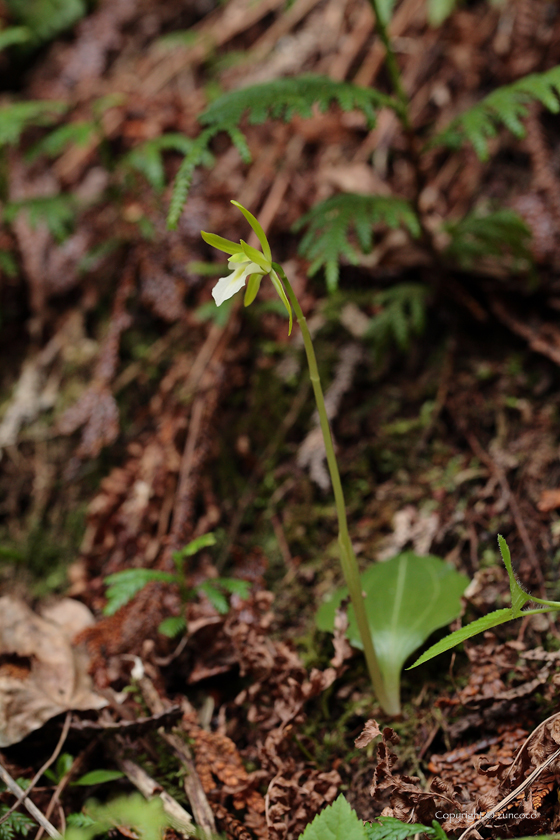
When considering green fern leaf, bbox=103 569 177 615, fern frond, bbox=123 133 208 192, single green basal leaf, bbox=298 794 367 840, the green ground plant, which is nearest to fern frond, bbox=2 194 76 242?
fern frond, bbox=123 133 208 192

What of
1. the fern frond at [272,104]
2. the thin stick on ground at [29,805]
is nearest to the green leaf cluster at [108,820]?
the thin stick on ground at [29,805]

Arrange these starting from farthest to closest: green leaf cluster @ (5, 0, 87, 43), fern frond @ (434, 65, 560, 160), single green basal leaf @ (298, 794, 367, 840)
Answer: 1. green leaf cluster @ (5, 0, 87, 43)
2. fern frond @ (434, 65, 560, 160)
3. single green basal leaf @ (298, 794, 367, 840)

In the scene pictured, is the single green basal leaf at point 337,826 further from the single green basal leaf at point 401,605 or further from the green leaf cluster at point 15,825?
the green leaf cluster at point 15,825

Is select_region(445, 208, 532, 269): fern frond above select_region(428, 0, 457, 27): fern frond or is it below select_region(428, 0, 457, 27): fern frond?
below

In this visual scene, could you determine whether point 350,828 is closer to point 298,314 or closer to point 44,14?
point 298,314

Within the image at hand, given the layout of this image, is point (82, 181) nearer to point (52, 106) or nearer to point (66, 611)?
point (52, 106)

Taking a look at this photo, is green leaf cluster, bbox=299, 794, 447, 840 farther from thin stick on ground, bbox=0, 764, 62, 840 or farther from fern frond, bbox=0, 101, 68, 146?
fern frond, bbox=0, 101, 68, 146

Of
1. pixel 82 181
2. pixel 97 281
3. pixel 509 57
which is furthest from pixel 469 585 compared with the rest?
pixel 82 181
